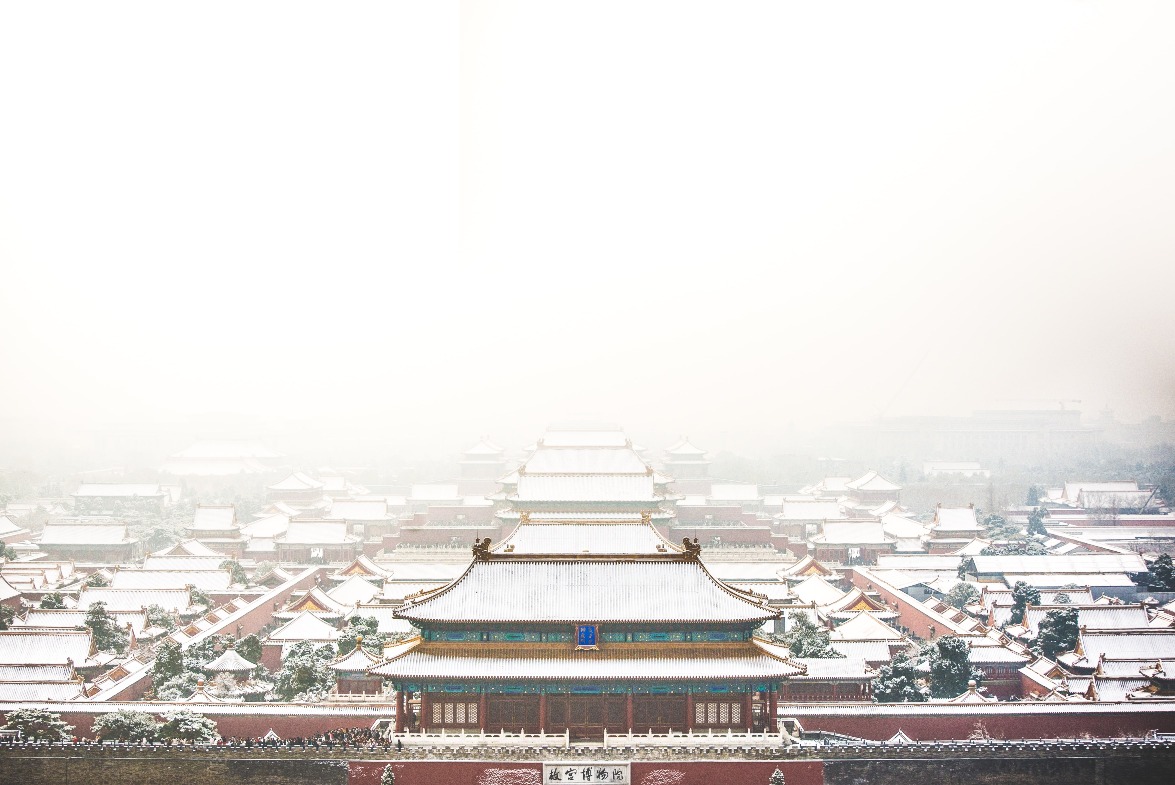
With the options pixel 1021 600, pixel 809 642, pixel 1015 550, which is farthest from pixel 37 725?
pixel 1015 550

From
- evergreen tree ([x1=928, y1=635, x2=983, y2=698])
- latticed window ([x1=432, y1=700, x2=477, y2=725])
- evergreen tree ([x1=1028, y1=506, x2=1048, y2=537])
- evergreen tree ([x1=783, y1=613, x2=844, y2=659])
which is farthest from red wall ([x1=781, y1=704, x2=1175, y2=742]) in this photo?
evergreen tree ([x1=1028, y1=506, x2=1048, y2=537])

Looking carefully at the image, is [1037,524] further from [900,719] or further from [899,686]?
[900,719]

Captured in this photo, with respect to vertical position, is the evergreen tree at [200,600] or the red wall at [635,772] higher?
the evergreen tree at [200,600]

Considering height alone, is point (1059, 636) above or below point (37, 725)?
above

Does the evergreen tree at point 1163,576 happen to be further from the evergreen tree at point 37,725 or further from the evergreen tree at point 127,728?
the evergreen tree at point 37,725

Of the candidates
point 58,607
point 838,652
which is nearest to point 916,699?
point 838,652

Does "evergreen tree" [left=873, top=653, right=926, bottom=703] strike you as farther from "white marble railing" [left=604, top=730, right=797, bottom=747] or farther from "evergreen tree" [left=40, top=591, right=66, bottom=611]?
"evergreen tree" [left=40, top=591, right=66, bottom=611]

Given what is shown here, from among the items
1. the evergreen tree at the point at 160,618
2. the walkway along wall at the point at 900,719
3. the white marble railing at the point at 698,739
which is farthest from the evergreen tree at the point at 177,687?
the white marble railing at the point at 698,739
